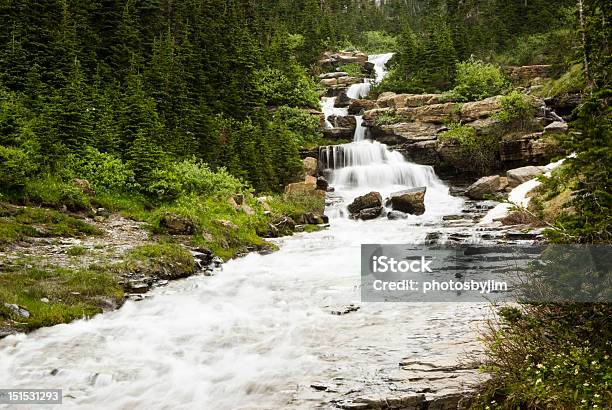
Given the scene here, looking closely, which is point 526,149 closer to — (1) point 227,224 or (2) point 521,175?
(2) point 521,175

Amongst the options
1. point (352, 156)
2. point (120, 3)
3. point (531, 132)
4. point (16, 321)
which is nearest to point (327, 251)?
point (16, 321)

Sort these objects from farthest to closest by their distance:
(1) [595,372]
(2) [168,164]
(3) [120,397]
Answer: (2) [168,164] < (3) [120,397] < (1) [595,372]

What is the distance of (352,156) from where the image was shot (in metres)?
37.1

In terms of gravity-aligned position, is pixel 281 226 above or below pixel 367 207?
below

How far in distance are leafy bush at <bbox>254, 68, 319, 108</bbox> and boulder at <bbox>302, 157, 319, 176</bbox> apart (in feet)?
33.8

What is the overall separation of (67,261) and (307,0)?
67.5 m

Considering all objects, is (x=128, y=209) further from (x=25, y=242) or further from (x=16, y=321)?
(x=16, y=321)

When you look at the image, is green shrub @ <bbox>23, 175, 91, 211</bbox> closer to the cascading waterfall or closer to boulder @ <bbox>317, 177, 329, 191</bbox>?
the cascading waterfall

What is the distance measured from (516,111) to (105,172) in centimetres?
2805

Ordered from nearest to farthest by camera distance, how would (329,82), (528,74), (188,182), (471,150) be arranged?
1. (188,182)
2. (471,150)
3. (528,74)
4. (329,82)

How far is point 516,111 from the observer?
3431 centimetres

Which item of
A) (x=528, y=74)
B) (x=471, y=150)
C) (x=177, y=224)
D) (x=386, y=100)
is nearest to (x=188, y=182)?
(x=177, y=224)

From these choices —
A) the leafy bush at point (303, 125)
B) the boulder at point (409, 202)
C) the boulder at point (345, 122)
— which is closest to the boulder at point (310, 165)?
the leafy bush at point (303, 125)

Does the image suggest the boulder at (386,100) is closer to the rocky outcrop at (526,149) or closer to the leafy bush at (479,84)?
the leafy bush at (479,84)
